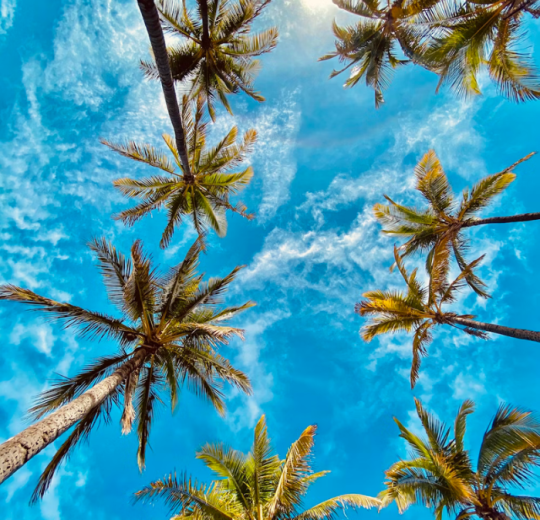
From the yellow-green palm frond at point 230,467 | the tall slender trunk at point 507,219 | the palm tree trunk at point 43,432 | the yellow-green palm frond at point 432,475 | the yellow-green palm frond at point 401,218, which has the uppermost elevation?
the yellow-green palm frond at point 401,218

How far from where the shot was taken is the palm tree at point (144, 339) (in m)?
7.09

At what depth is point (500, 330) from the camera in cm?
948

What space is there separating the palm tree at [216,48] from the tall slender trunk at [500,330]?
12.3 m

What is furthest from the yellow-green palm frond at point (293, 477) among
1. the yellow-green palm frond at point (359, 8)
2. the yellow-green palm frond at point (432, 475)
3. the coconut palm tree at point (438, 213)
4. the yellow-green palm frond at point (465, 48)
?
the yellow-green palm frond at point (359, 8)

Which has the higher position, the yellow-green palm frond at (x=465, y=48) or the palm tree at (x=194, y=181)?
the yellow-green palm frond at (x=465, y=48)

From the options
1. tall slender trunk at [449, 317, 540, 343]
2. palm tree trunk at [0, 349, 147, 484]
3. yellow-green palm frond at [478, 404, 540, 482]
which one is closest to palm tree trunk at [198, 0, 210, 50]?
palm tree trunk at [0, 349, 147, 484]

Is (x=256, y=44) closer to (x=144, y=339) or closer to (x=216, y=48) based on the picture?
(x=216, y=48)

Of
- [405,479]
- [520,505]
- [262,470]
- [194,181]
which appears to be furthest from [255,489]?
[194,181]

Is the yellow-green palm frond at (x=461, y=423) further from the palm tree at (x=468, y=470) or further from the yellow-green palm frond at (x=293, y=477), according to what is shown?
the yellow-green palm frond at (x=293, y=477)

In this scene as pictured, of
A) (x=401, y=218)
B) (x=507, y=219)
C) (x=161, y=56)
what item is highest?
(x=401, y=218)

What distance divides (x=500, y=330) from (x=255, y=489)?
883 centimetres

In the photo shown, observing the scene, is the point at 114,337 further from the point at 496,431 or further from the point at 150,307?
the point at 496,431

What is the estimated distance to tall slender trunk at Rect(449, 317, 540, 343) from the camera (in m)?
8.13

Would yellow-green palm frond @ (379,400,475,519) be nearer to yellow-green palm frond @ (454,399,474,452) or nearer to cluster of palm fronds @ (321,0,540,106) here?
yellow-green palm frond @ (454,399,474,452)
